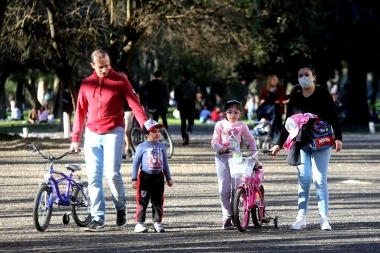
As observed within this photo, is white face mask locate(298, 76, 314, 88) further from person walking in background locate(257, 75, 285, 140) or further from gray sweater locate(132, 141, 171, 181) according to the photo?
person walking in background locate(257, 75, 285, 140)

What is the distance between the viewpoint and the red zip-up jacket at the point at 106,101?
1168cm

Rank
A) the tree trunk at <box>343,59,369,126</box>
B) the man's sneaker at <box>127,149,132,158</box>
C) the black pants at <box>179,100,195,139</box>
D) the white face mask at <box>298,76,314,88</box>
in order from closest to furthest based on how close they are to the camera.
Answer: the white face mask at <box>298,76,314,88</box>
the man's sneaker at <box>127,149,132,158</box>
the black pants at <box>179,100,195,139</box>
the tree trunk at <box>343,59,369,126</box>

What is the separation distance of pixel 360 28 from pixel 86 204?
1154 inches

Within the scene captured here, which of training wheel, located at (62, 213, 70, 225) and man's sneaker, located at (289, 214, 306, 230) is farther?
training wheel, located at (62, 213, 70, 225)

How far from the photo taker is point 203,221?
492 inches

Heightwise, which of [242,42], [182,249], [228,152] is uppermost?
[242,42]

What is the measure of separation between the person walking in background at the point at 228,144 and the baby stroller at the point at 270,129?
504 inches

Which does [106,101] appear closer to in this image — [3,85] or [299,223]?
[299,223]

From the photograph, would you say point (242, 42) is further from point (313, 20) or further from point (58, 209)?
point (58, 209)

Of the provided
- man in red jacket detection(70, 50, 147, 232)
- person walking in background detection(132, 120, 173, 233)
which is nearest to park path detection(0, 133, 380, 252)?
person walking in background detection(132, 120, 173, 233)

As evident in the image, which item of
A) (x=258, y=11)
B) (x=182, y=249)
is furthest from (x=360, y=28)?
(x=182, y=249)

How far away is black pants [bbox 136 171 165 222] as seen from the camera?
37.6 ft

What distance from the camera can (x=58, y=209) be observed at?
13680 mm

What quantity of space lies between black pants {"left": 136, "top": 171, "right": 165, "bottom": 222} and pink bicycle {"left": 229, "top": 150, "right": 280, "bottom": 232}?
2.41ft
